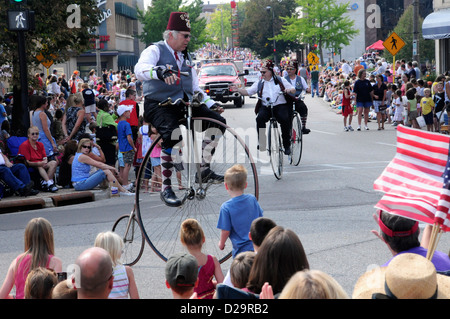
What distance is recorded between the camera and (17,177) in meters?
13.5

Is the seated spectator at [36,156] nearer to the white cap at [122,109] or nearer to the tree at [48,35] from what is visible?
the white cap at [122,109]

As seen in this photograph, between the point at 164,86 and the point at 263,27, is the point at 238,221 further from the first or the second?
the point at 263,27

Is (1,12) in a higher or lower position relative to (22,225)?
higher

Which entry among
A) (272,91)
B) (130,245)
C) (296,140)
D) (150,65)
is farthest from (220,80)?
(150,65)

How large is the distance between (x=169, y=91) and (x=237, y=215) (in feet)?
5.25

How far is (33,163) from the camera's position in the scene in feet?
45.3

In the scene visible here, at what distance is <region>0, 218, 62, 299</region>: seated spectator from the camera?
5.83 m

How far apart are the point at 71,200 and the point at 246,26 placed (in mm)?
77273

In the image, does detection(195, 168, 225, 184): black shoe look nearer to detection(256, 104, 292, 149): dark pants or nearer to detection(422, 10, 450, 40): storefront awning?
detection(256, 104, 292, 149): dark pants

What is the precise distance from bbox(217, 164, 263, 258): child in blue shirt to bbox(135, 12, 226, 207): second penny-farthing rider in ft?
2.88

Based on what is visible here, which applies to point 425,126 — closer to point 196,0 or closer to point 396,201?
point 396,201

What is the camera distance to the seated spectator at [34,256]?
583cm
